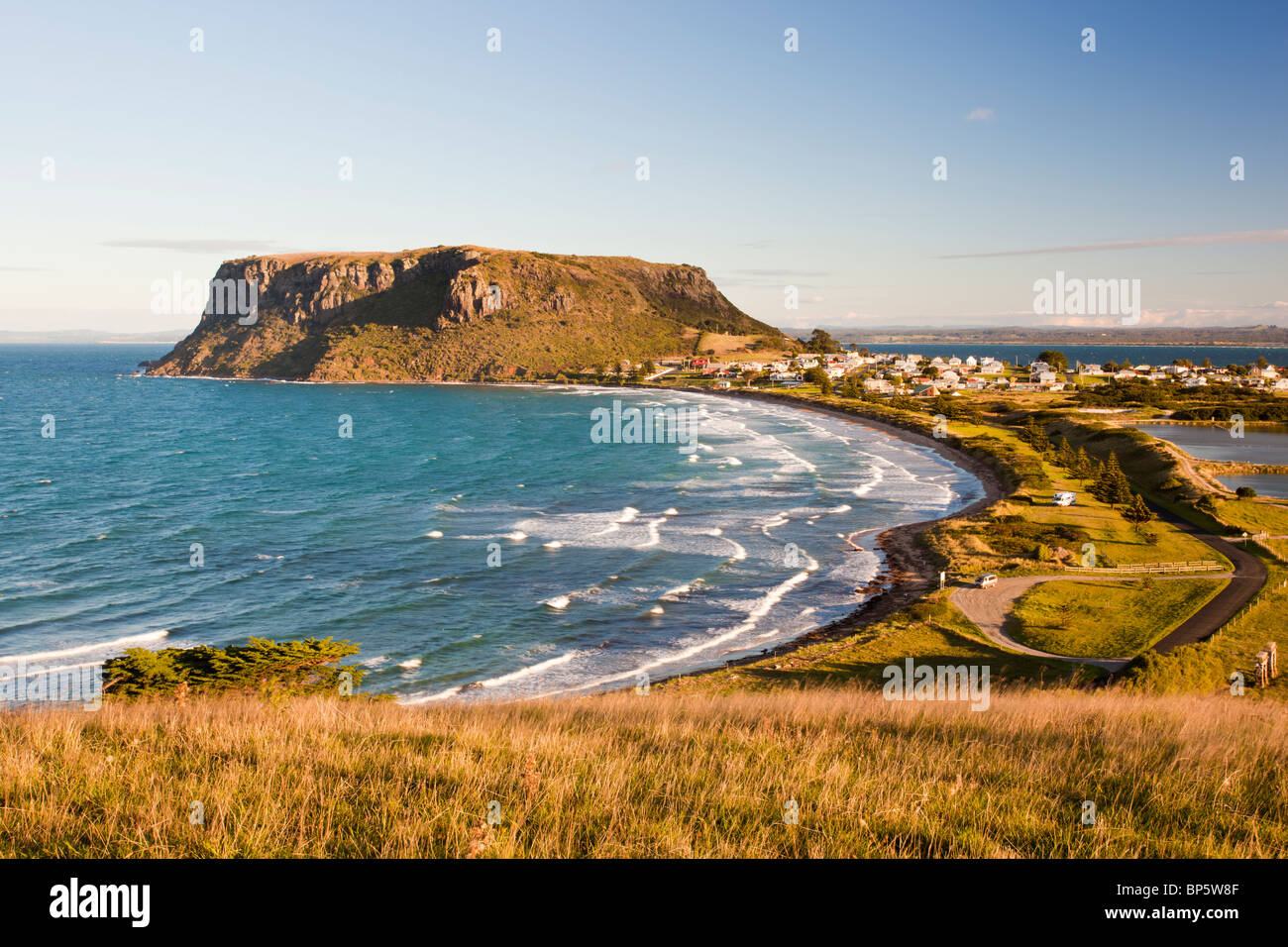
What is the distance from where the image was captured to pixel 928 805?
637 cm

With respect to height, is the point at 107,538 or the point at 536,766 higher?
the point at 536,766

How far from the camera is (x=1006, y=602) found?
Answer: 41.9 meters

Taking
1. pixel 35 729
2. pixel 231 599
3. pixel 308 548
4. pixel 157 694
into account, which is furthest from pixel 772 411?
pixel 35 729

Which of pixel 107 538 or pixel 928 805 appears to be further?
pixel 107 538

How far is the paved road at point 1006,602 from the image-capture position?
34.3 meters

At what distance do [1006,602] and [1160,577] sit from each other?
11064 millimetres

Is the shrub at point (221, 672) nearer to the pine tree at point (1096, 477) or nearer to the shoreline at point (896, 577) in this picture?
the shoreline at point (896, 577)

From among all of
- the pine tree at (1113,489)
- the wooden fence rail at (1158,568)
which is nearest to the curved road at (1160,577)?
the wooden fence rail at (1158,568)

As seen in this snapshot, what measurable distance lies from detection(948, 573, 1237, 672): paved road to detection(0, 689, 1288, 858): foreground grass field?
88.3 feet

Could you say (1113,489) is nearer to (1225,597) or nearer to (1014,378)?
(1225,597)

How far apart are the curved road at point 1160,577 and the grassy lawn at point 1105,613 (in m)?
0.51

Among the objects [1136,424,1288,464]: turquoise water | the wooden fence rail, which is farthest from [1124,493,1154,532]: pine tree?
[1136,424,1288,464]: turquoise water
